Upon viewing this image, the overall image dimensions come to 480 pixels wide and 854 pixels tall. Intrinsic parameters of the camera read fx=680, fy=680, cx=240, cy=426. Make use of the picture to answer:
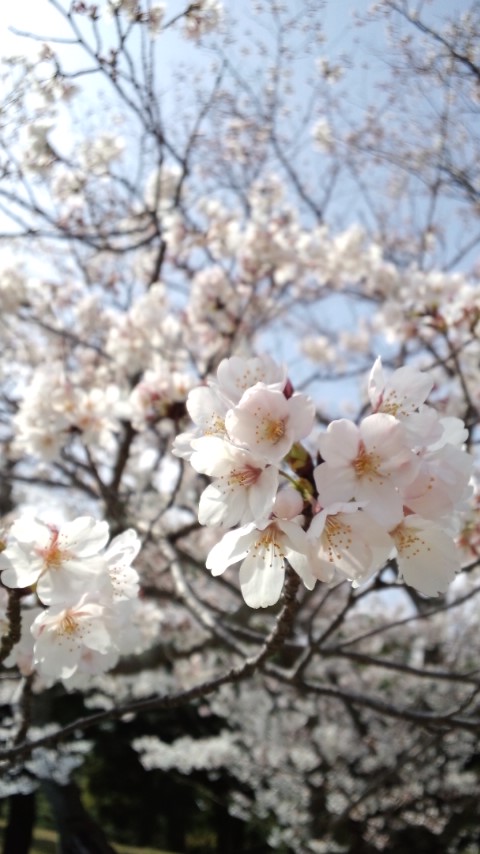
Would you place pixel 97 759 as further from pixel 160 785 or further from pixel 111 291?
pixel 111 291

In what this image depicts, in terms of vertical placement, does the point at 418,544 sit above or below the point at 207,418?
below

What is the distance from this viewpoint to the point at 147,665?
434 centimetres

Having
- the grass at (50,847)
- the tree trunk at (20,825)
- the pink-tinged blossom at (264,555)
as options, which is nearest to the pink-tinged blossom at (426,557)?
the pink-tinged blossom at (264,555)

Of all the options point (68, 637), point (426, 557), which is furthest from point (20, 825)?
Answer: point (426, 557)

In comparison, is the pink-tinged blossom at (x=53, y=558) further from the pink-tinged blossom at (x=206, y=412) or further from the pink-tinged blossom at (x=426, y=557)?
the pink-tinged blossom at (x=426, y=557)

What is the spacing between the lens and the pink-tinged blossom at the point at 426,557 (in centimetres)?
96

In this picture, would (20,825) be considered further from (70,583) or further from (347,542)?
(347,542)

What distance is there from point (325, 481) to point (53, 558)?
510 mm

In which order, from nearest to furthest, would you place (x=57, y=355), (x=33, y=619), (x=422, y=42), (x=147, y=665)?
(x=33, y=619)
(x=422, y=42)
(x=147, y=665)
(x=57, y=355)

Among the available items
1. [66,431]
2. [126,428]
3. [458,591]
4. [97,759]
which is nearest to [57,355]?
[126,428]

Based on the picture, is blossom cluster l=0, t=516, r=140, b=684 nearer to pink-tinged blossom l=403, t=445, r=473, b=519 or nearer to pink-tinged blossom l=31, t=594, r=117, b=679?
pink-tinged blossom l=31, t=594, r=117, b=679

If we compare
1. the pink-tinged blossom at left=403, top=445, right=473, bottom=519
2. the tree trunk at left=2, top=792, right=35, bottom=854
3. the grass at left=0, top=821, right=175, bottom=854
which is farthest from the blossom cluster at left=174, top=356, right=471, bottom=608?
the grass at left=0, top=821, right=175, bottom=854

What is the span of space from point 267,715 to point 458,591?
1947 millimetres

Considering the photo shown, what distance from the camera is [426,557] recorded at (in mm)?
1003
